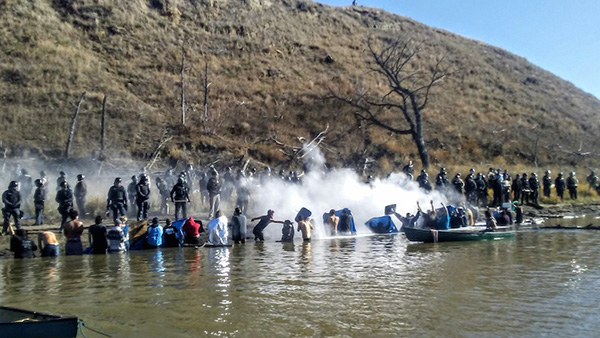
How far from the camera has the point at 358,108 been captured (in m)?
50.3

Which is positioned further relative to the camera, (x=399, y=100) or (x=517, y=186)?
(x=399, y=100)

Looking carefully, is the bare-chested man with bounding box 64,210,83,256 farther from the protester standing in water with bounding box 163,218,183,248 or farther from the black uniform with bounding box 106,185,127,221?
the protester standing in water with bounding box 163,218,183,248

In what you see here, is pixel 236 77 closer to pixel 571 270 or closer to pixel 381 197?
pixel 381 197

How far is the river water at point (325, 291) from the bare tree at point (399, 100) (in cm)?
2360

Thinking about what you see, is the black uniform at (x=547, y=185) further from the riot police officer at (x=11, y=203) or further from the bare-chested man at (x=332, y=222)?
the riot police officer at (x=11, y=203)

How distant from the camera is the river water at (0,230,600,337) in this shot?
10469 mm

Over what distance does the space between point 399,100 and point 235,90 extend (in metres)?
15.7

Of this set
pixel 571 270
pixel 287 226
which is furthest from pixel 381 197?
pixel 571 270

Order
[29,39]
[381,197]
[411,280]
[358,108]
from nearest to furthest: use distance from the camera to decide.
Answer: [411,280] → [381,197] → [29,39] → [358,108]

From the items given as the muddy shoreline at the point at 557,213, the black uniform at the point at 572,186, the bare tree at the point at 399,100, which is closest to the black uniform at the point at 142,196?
the muddy shoreline at the point at 557,213

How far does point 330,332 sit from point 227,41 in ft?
156

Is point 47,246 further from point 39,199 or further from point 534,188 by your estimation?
point 534,188

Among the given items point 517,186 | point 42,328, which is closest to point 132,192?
point 42,328

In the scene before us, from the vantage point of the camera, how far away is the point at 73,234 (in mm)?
19375
